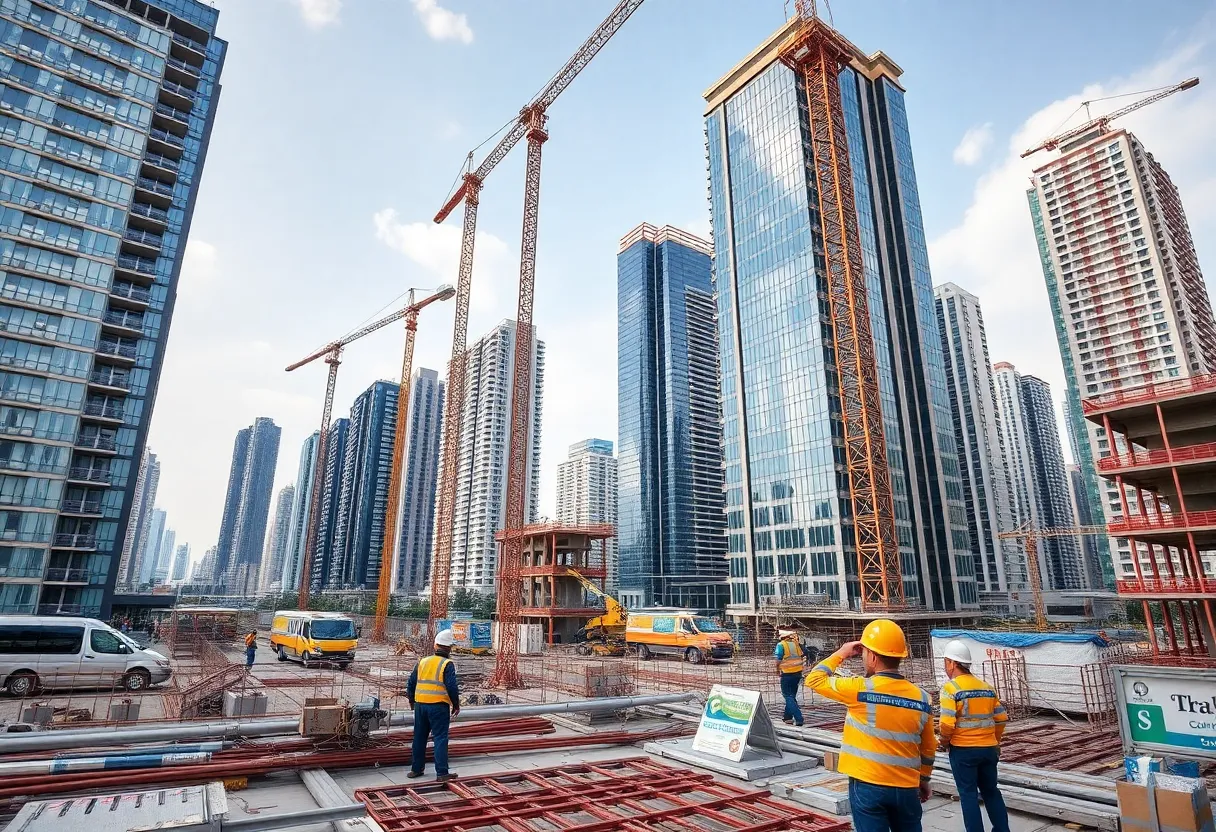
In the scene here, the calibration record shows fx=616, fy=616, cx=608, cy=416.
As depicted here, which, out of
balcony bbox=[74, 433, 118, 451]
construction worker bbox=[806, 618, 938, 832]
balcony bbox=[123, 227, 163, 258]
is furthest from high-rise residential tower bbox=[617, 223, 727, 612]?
construction worker bbox=[806, 618, 938, 832]

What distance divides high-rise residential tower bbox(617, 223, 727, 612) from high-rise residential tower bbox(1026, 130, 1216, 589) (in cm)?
4955

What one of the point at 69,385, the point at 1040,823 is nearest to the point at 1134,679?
the point at 1040,823

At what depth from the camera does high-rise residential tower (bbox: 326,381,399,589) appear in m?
125

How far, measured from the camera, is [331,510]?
14550cm

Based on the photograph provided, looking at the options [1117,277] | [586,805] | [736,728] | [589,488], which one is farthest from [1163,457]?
[589,488]

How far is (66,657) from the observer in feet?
57.3

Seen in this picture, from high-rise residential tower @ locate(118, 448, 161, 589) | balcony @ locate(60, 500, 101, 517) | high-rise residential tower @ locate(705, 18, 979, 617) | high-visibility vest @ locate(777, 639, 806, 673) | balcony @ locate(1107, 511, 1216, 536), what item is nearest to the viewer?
high-visibility vest @ locate(777, 639, 806, 673)

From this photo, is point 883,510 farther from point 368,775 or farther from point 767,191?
point 368,775

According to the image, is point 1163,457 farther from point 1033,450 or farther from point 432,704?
point 1033,450

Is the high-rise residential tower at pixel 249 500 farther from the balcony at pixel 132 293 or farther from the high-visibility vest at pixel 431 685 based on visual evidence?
the high-visibility vest at pixel 431 685

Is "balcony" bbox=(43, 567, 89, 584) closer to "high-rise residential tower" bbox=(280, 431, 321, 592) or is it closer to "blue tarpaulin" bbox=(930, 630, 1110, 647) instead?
"blue tarpaulin" bbox=(930, 630, 1110, 647)

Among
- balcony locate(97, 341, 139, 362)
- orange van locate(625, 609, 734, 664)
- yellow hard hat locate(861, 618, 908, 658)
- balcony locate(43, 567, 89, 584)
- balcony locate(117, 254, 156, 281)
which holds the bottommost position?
orange van locate(625, 609, 734, 664)

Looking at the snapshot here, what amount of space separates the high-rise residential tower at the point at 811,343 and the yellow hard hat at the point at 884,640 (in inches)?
1876

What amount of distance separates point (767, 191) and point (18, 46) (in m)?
61.5
